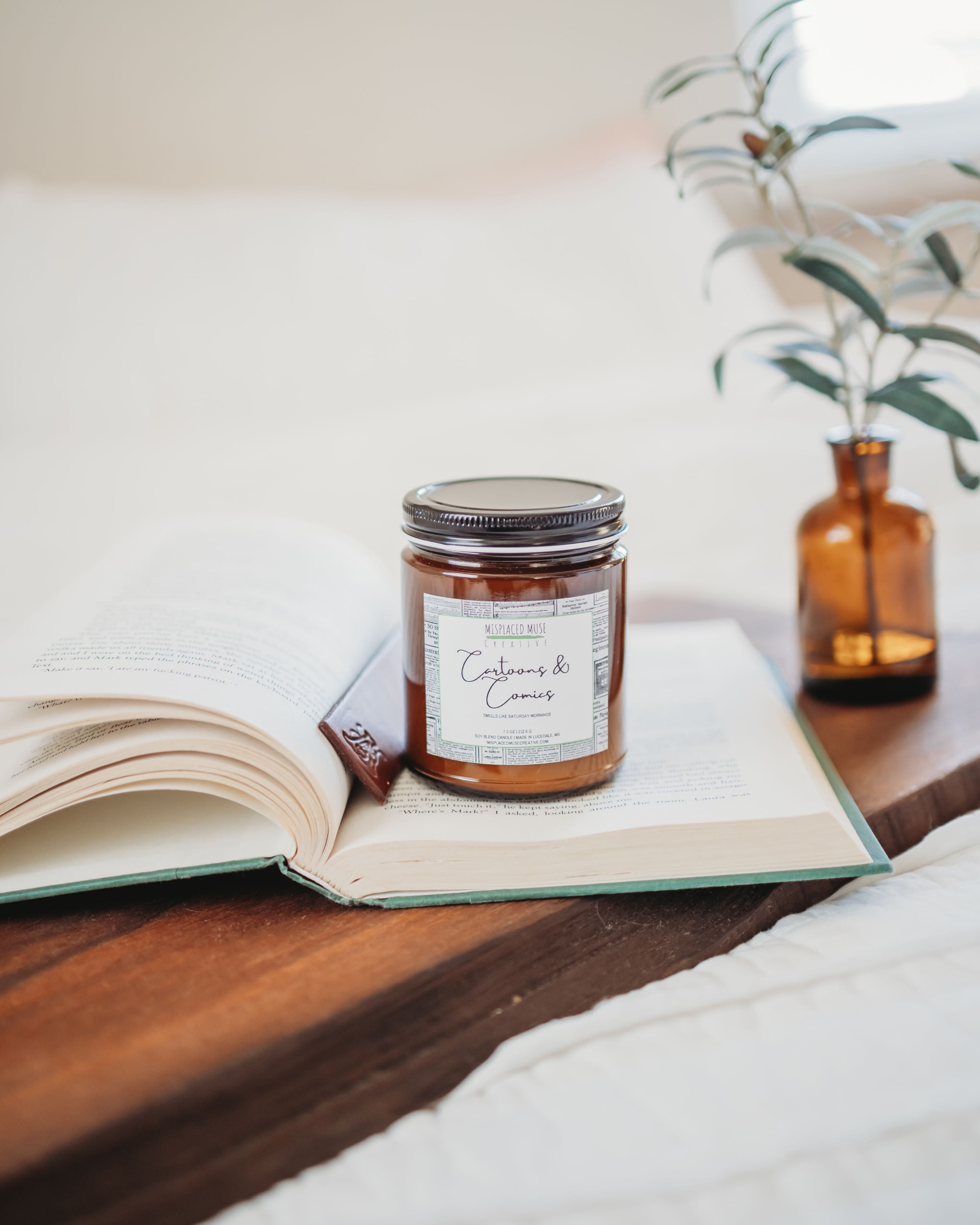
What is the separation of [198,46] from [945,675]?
1.76 metres

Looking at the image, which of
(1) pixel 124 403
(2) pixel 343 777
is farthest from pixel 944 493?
(1) pixel 124 403

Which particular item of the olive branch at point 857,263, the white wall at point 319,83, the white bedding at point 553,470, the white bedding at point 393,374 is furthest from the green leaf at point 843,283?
the white wall at point 319,83

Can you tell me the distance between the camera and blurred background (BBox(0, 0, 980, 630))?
4.86ft

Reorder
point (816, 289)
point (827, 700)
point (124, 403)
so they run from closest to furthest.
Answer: point (827, 700), point (124, 403), point (816, 289)

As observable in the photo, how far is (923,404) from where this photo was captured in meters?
0.70

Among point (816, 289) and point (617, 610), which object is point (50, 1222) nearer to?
point (617, 610)

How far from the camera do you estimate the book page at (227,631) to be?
21.1 inches

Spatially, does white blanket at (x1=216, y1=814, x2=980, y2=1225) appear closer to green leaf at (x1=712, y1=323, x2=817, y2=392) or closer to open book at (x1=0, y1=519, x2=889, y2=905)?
open book at (x1=0, y1=519, x2=889, y2=905)

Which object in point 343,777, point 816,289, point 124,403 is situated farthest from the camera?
point 816,289

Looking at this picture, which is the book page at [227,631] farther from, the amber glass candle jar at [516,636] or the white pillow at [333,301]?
the white pillow at [333,301]

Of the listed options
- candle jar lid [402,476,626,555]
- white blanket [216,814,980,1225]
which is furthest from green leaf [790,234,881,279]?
white blanket [216,814,980,1225]

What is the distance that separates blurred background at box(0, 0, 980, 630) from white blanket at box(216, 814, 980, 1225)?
32.5 inches

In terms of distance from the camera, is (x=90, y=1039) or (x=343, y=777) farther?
(x=343, y=777)

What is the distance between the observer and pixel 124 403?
167 centimetres
